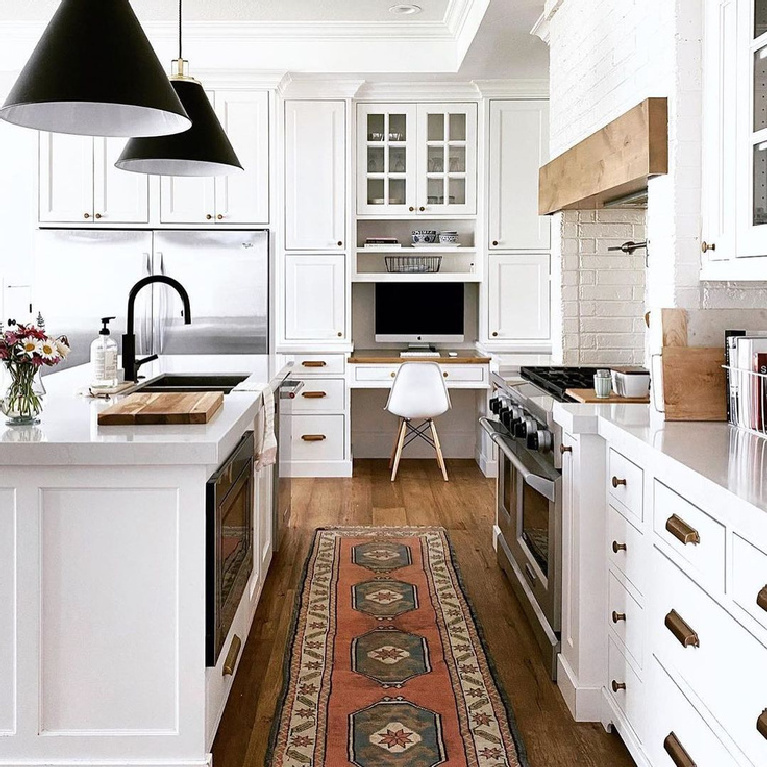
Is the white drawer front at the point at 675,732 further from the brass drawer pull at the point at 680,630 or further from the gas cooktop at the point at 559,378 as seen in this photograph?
the gas cooktop at the point at 559,378

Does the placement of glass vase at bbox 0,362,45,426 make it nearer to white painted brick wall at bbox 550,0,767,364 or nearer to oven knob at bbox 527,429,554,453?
oven knob at bbox 527,429,554,453

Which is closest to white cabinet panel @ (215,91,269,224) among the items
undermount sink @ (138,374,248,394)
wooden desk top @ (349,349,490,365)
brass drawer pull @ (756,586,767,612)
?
wooden desk top @ (349,349,490,365)

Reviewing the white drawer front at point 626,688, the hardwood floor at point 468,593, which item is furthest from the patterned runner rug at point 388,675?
the white drawer front at point 626,688

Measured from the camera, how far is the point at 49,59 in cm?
206

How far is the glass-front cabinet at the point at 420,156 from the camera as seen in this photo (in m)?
6.10

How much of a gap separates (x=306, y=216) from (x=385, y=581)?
2.93m

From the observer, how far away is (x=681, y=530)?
6.06 feet

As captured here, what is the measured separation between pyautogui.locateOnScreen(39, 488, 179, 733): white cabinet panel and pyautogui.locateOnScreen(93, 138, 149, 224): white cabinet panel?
4.09 meters

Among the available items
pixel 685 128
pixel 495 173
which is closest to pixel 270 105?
pixel 495 173

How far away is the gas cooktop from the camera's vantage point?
317cm

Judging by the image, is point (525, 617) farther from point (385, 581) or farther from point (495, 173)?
point (495, 173)

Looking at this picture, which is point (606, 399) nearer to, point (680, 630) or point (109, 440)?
point (680, 630)

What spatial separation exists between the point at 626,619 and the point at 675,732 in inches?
16.9

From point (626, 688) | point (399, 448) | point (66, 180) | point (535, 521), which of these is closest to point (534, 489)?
point (535, 521)
